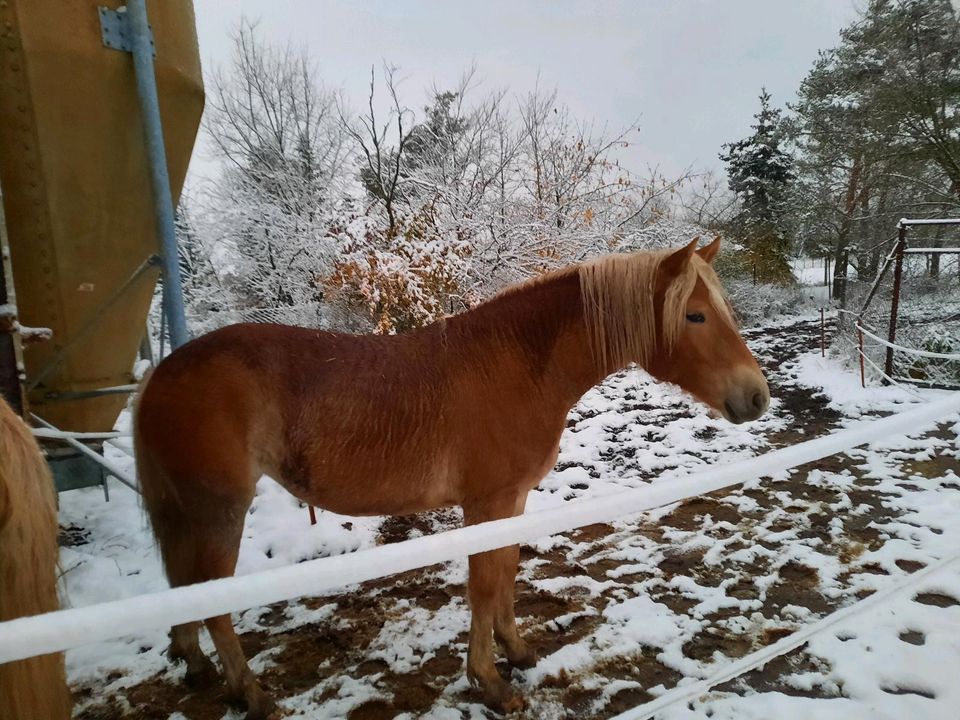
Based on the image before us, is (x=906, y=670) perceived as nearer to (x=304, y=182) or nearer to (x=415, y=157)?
(x=304, y=182)

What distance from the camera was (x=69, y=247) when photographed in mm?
2607

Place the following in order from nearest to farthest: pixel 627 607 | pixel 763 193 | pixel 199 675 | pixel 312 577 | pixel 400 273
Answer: pixel 312 577, pixel 199 675, pixel 627 607, pixel 400 273, pixel 763 193

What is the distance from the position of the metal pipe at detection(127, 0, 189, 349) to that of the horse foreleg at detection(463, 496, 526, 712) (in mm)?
2137

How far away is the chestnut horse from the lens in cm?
194

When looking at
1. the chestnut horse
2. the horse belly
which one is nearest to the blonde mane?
the chestnut horse

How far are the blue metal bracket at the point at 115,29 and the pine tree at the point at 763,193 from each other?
71.3ft

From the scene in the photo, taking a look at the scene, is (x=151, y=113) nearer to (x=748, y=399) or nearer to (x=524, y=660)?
(x=748, y=399)

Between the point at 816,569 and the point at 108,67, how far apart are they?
4906mm

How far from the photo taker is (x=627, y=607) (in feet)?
9.00

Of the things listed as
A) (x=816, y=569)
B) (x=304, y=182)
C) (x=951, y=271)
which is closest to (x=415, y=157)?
(x=304, y=182)

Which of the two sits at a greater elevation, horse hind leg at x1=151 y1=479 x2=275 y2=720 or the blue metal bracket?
the blue metal bracket

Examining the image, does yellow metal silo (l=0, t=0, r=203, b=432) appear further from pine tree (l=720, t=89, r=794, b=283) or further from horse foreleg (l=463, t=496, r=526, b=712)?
pine tree (l=720, t=89, r=794, b=283)

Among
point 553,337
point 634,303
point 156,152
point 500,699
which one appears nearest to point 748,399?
point 634,303

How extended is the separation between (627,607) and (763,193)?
25501 millimetres
